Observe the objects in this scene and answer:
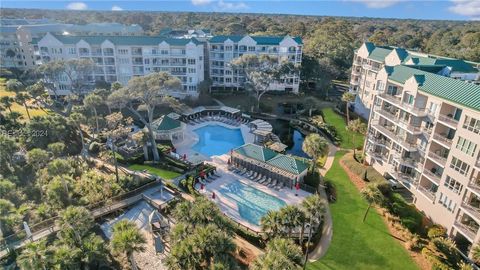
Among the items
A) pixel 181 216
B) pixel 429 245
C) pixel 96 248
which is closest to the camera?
pixel 96 248

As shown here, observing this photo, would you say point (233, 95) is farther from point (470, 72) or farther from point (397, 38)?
point (397, 38)

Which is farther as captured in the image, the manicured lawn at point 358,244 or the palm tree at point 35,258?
the manicured lawn at point 358,244

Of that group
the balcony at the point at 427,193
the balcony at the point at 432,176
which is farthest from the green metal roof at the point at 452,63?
the balcony at the point at 427,193

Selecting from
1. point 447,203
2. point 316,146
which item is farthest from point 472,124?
point 316,146

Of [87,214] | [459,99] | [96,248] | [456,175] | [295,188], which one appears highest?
[459,99]

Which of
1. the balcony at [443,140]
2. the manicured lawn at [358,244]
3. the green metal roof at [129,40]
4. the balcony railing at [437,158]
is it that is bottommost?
the manicured lawn at [358,244]

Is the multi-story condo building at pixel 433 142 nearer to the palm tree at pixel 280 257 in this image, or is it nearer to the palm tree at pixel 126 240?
the palm tree at pixel 280 257

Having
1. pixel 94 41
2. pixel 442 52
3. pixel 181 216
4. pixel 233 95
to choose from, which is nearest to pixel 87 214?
pixel 181 216
